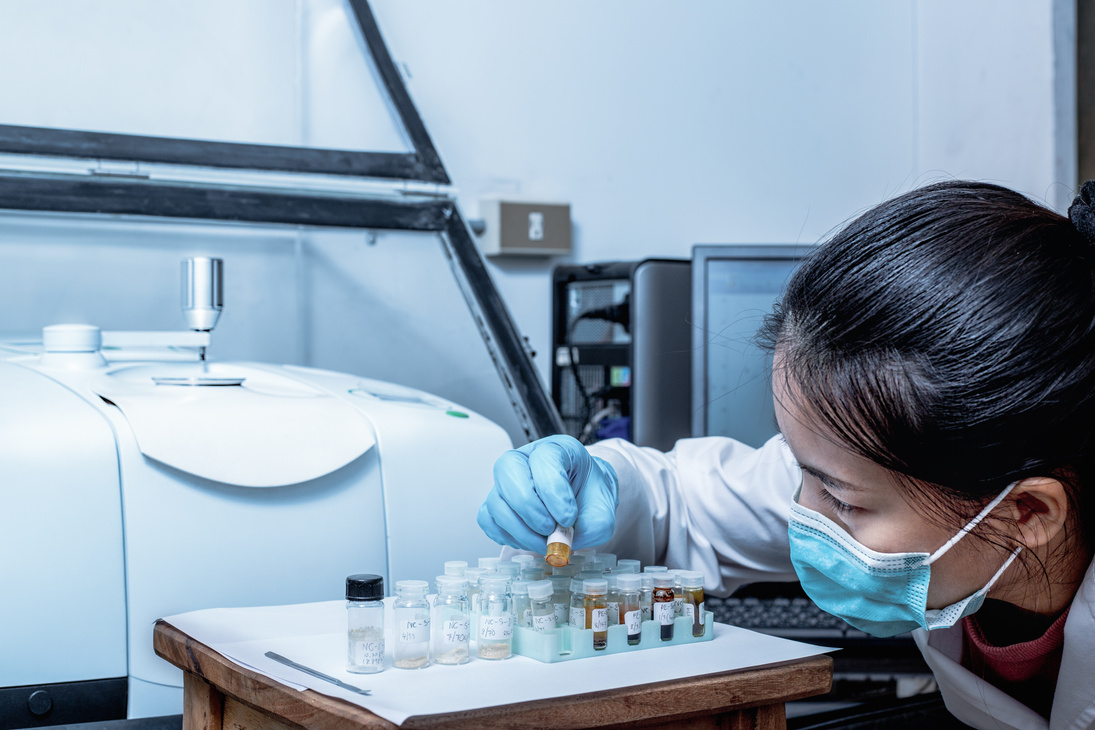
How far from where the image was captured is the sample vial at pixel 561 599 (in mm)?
693

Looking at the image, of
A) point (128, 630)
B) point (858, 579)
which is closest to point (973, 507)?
point (858, 579)

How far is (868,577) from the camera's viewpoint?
727mm

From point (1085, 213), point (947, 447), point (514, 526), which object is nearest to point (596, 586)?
point (514, 526)

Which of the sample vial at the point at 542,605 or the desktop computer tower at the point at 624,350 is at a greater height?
the desktop computer tower at the point at 624,350

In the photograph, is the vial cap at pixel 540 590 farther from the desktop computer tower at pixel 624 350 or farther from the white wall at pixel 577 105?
the desktop computer tower at pixel 624 350

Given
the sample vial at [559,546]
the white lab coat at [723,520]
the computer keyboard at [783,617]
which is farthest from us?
the computer keyboard at [783,617]

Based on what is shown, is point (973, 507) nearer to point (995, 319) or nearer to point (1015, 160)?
point (995, 319)

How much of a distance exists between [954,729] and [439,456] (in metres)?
0.88

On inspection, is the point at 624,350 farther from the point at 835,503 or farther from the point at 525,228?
the point at 835,503

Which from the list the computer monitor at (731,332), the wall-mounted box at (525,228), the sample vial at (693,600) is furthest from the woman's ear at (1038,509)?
the wall-mounted box at (525,228)

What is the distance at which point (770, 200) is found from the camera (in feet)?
7.14

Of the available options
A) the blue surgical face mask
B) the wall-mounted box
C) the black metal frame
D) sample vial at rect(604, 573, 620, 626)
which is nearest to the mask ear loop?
the blue surgical face mask

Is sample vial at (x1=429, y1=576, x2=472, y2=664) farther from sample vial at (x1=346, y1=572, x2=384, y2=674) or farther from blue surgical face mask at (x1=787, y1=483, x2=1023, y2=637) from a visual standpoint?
blue surgical face mask at (x1=787, y1=483, x2=1023, y2=637)

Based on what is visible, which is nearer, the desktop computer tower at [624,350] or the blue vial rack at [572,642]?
the blue vial rack at [572,642]
